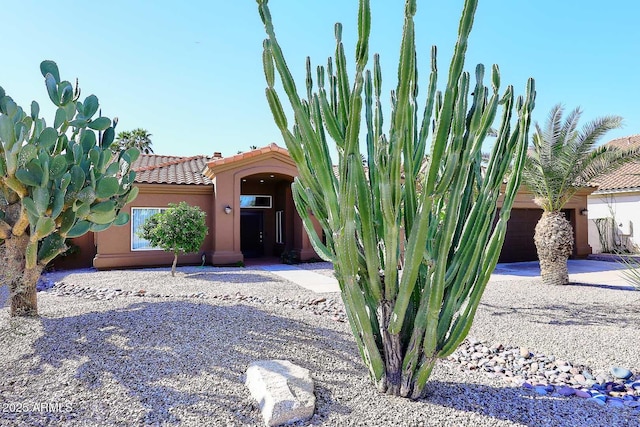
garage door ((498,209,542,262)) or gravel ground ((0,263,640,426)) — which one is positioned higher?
garage door ((498,209,542,262))

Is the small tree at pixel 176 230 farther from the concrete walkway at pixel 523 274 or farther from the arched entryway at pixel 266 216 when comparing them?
the arched entryway at pixel 266 216

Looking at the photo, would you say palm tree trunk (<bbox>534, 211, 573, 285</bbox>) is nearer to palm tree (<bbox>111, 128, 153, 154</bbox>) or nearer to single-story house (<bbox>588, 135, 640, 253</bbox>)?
single-story house (<bbox>588, 135, 640, 253</bbox>)

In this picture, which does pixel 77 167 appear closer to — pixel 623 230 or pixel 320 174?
pixel 320 174

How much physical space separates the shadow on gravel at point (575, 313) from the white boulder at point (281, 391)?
5.82m

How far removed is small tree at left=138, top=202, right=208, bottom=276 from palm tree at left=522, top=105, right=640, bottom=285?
1096 cm

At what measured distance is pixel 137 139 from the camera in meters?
33.5

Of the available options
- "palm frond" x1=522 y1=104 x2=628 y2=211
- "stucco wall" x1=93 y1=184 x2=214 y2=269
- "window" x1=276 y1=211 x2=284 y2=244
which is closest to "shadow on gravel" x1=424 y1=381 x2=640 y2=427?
"palm frond" x1=522 y1=104 x2=628 y2=211

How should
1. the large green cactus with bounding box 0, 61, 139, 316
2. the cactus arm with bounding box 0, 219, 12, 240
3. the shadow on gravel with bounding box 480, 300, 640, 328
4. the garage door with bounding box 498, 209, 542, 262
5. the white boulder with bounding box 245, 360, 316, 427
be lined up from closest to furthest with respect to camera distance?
the white boulder with bounding box 245, 360, 316, 427, the large green cactus with bounding box 0, 61, 139, 316, the cactus arm with bounding box 0, 219, 12, 240, the shadow on gravel with bounding box 480, 300, 640, 328, the garage door with bounding box 498, 209, 542, 262

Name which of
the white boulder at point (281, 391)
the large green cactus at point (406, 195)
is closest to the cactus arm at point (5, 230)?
the white boulder at point (281, 391)

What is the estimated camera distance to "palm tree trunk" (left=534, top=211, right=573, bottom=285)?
1205cm

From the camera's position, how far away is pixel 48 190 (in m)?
5.48

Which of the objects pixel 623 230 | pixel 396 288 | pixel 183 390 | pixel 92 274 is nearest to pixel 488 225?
pixel 396 288

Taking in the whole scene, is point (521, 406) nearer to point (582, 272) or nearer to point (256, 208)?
point (582, 272)

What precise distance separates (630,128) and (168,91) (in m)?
13.3
